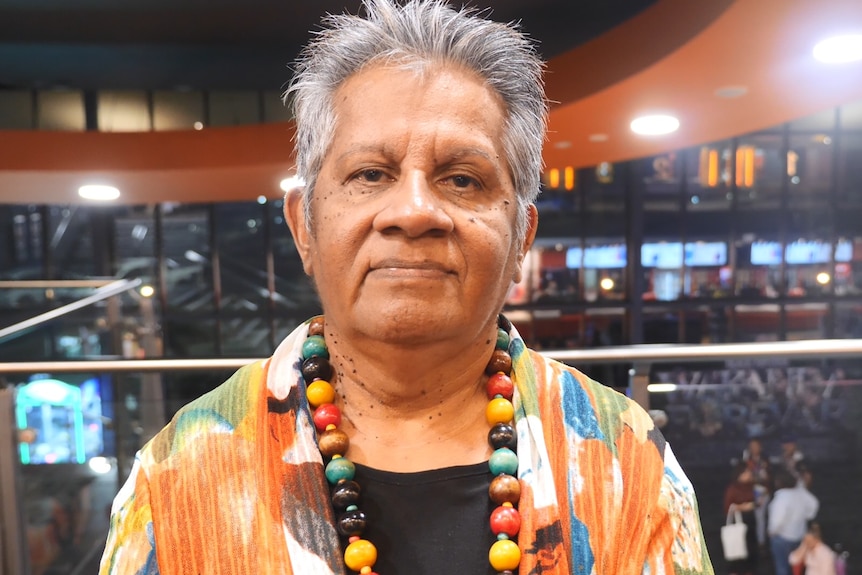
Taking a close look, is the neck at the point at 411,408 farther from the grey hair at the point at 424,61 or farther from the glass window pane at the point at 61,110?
the glass window pane at the point at 61,110

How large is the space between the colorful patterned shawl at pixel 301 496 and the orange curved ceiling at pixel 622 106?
459 millimetres

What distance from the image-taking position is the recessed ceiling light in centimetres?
356

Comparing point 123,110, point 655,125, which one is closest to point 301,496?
point 655,125

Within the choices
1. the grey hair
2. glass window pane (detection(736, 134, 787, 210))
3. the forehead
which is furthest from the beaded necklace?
glass window pane (detection(736, 134, 787, 210))

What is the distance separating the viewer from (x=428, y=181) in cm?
91

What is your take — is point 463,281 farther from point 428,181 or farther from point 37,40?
point 37,40

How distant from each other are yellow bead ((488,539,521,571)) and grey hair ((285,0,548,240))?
0.45 meters

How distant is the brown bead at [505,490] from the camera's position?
0.94 metres

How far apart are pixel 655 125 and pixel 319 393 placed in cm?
400

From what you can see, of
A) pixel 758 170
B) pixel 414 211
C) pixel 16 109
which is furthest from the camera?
pixel 758 170

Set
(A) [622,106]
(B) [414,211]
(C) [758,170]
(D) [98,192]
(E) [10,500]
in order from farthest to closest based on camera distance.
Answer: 1. (C) [758,170]
2. (D) [98,192]
3. (A) [622,106]
4. (E) [10,500]
5. (B) [414,211]

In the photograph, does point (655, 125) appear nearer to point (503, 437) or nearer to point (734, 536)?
point (734, 536)

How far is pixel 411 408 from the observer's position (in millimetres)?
1018

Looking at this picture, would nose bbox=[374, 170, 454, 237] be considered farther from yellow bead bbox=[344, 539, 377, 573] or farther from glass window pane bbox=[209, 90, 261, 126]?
glass window pane bbox=[209, 90, 261, 126]
